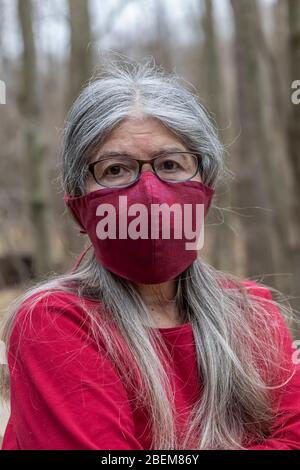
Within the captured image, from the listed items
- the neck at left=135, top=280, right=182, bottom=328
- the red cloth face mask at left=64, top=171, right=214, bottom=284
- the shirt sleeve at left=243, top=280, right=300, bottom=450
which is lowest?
the shirt sleeve at left=243, top=280, right=300, bottom=450

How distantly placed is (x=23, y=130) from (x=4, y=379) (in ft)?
25.8

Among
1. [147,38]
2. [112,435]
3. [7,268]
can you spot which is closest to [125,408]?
[112,435]

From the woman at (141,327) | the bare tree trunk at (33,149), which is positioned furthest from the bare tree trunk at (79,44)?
the woman at (141,327)

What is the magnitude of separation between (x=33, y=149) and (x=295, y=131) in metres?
6.12

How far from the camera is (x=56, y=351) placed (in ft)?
6.39

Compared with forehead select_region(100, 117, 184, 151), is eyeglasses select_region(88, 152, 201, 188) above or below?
below

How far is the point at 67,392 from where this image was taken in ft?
6.31

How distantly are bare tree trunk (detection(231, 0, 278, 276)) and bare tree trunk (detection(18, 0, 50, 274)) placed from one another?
294cm

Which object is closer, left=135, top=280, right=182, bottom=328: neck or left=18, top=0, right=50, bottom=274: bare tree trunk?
left=135, top=280, right=182, bottom=328: neck

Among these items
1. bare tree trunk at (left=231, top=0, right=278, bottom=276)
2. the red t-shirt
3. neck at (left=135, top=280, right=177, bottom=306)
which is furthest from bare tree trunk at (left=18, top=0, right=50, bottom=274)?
the red t-shirt

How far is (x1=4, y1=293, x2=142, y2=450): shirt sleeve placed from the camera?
1889 mm

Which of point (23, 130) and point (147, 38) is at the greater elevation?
point (147, 38)

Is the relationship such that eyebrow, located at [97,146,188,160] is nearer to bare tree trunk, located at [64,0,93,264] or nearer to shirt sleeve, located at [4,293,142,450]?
shirt sleeve, located at [4,293,142,450]

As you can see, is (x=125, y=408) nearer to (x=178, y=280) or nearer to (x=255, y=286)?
(x=178, y=280)
